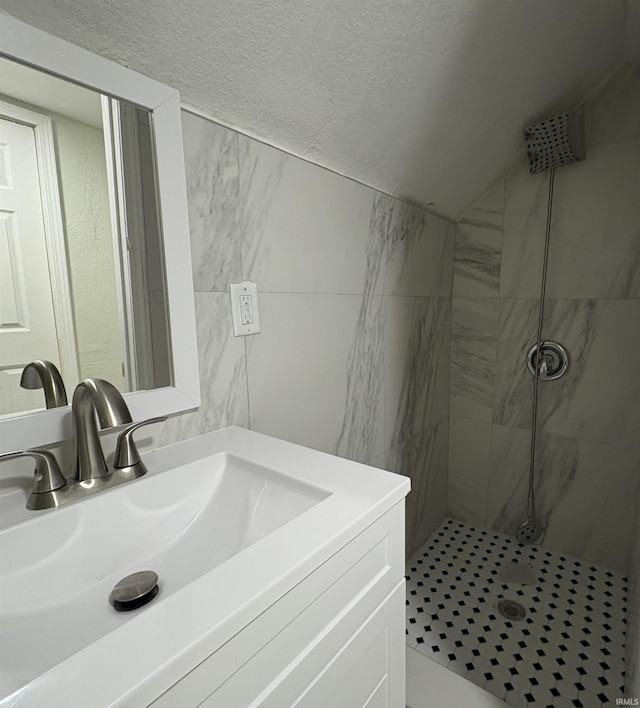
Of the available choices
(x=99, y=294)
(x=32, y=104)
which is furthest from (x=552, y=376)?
(x=32, y=104)

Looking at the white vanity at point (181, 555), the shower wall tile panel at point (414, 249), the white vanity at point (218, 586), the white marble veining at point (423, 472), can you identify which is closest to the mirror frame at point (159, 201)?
the white vanity at point (181, 555)

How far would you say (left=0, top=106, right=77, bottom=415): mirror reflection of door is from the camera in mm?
626

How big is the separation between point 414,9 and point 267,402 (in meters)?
0.98

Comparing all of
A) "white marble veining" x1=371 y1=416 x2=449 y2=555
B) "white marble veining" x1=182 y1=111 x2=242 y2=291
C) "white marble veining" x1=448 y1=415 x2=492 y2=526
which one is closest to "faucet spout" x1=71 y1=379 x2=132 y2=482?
"white marble veining" x1=182 y1=111 x2=242 y2=291

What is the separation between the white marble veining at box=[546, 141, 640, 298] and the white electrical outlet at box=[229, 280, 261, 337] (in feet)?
4.62

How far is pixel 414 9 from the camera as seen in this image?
908mm

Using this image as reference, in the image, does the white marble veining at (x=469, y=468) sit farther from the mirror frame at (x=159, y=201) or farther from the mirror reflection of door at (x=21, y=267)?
the mirror reflection of door at (x=21, y=267)

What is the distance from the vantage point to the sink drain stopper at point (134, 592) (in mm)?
554

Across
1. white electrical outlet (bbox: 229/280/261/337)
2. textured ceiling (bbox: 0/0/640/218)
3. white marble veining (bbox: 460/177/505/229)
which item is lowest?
white electrical outlet (bbox: 229/280/261/337)

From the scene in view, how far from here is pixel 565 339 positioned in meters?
1.77

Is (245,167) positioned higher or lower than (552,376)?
higher

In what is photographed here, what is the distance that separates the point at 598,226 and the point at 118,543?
1949 millimetres

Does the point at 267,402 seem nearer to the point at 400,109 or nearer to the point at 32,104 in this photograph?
the point at 32,104

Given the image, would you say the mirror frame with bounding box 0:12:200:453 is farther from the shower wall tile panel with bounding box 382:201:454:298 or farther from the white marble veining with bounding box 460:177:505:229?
the white marble veining with bounding box 460:177:505:229
